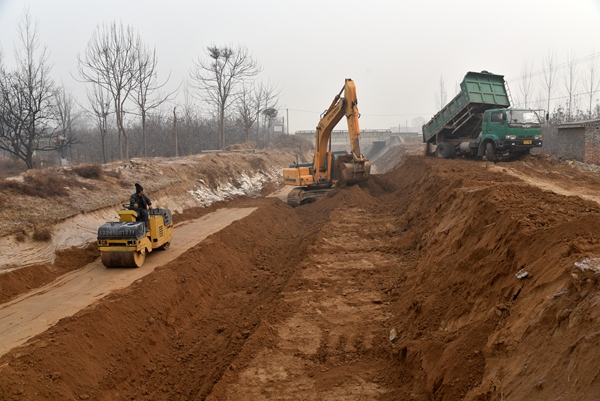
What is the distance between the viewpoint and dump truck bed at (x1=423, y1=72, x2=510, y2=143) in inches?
770

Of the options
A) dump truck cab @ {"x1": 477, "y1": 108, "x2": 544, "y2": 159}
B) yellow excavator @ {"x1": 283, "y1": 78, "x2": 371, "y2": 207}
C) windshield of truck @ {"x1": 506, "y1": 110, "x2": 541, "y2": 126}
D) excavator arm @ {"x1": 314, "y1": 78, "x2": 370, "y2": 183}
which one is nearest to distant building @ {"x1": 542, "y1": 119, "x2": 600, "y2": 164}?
dump truck cab @ {"x1": 477, "y1": 108, "x2": 544, "y2": 159}

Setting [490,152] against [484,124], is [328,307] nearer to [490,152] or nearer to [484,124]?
[490,152]

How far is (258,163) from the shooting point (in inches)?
1195

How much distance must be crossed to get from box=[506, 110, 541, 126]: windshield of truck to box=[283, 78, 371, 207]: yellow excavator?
5.92 m

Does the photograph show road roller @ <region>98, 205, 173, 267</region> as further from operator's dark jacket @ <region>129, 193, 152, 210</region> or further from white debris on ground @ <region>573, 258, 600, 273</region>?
white debris on ground @ <region>573, 258, 600, 273</region>

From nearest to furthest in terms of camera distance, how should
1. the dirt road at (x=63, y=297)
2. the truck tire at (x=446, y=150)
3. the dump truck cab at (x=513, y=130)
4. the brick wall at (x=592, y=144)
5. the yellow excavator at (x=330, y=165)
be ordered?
the dirt road at (x=63, y=297) → the yellow excavator at (x=330, y=165) → the dump truck cab at (x=513, y=130) → the brick wall at (x=592, y=144) → the truck tire at (x=446, y=150)

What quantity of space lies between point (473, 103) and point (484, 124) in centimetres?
131

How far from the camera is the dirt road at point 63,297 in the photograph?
6648mm

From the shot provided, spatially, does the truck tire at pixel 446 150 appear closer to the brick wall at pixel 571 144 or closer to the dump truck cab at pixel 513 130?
the dump truck cab at pixel 513 130

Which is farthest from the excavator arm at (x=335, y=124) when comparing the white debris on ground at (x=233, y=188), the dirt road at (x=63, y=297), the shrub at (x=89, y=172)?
the shrub at (x=89, y=172)

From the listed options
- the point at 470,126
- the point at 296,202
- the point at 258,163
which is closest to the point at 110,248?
the point at 296,202

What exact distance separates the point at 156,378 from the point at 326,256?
5619 millimetres

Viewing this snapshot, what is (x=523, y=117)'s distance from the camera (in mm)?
18094

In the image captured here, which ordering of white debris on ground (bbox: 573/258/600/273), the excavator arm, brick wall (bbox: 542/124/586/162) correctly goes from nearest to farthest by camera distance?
white debris on ground (bbox: 573/258/600/273)
the excavator arm
brick wall (bbox: 542/124/586/162)
